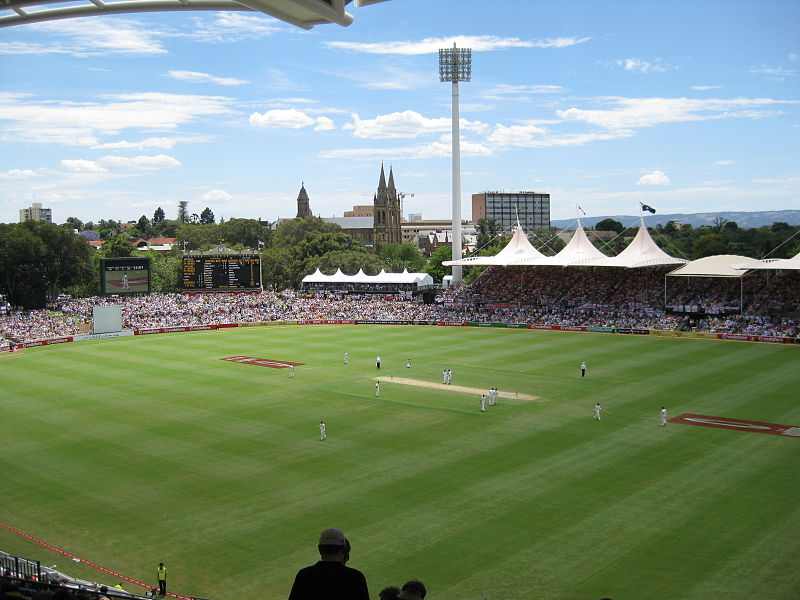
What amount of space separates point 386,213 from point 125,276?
401 feet

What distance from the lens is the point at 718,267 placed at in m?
60.9

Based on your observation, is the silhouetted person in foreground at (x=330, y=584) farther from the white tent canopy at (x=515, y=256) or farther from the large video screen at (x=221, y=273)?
the large video screen at (x=221, y=273)

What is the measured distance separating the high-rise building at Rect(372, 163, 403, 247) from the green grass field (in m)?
146

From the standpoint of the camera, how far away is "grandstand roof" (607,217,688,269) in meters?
63.9

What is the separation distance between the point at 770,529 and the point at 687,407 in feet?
46.6

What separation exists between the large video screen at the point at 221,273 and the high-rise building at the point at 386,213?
11072 centimetres

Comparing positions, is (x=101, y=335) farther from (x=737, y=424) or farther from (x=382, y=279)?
(x=737, y=424)

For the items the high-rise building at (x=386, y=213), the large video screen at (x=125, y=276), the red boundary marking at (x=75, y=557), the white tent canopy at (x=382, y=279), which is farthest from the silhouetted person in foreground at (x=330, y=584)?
the high-rise building at (x=386, y=213)

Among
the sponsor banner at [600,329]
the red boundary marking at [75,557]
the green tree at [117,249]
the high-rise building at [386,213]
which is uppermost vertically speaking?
the high-rise building at [386,213]

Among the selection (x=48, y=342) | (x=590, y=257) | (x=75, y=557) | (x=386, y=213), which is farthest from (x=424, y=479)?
(x=386, y=213)

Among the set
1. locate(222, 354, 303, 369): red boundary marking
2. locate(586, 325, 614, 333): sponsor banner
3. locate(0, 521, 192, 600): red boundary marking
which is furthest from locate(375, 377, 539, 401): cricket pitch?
locate(586, 325, 614, 333): sponsor banner

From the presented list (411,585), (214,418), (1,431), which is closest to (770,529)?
(411,585)

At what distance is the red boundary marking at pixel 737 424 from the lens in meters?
28.8

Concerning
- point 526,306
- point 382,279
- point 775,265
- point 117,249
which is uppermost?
point 117,249
